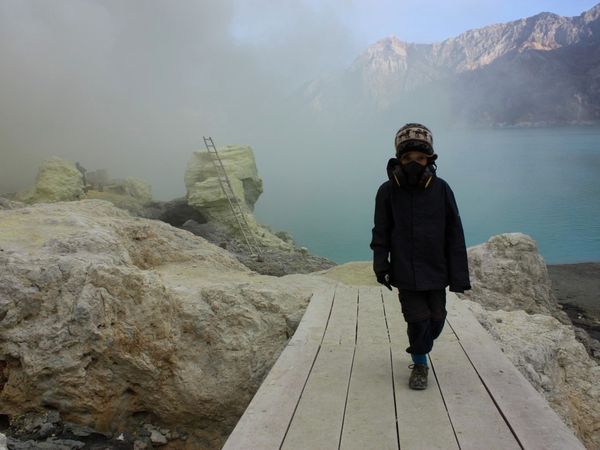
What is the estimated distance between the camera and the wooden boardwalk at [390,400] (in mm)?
2604

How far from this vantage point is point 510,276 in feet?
30.6

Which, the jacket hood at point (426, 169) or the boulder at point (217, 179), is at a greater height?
the boulder at point (217, 179)

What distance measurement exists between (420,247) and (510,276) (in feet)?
22.1

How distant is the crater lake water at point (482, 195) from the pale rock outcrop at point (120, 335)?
90.3 feet

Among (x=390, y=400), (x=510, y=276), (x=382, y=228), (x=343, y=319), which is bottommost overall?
(x=390, y=400)

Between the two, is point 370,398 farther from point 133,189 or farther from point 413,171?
point 133,189

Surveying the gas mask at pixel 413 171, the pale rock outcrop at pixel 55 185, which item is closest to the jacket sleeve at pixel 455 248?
the gas mask at pixel 413 171

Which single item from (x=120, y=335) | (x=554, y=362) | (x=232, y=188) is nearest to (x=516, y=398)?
(x=554, y=362)

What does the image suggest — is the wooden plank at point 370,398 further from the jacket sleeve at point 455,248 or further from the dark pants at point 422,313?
the jacket sleeve at point 455,248

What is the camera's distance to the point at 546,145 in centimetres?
8250

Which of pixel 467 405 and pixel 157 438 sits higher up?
pixel 467 405

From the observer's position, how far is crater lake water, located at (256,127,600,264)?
37.8 m

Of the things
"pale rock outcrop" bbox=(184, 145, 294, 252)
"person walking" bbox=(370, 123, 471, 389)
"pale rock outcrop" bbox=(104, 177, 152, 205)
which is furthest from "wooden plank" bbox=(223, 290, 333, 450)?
"pale rock outcrop" bbox=(104, 177, 152, 205)

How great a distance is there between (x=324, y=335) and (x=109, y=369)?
200cm
